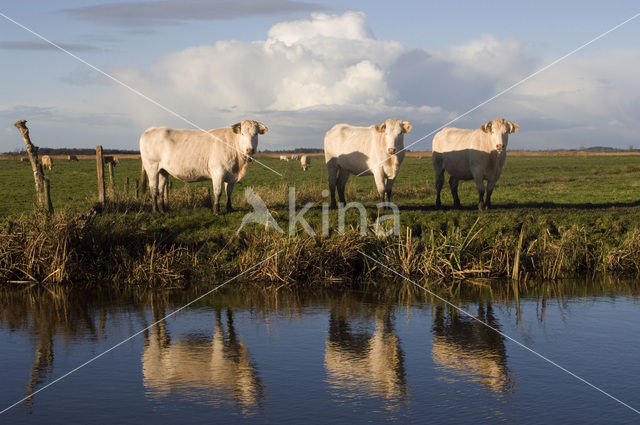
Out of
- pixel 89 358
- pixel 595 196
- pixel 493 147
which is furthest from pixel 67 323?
pixel 595 196

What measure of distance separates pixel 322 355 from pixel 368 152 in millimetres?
11644

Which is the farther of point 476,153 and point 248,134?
point 476,153

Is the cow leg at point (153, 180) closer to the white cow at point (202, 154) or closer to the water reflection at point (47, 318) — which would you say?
the white cow at point (202, 154)

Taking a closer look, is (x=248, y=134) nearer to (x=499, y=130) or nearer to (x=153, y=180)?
(x=153, y=180)

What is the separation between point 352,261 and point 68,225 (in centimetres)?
624

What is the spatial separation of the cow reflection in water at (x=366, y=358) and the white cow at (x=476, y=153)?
28.6 feet

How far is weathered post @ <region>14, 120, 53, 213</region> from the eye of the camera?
19.7 metres

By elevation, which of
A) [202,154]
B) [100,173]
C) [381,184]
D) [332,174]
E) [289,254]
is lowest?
[289,254]

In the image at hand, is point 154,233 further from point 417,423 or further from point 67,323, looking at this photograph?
point 417,423

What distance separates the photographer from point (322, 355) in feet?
36.6

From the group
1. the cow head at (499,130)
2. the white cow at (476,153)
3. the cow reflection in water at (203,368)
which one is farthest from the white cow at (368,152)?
the cow reflection in water at (203,368)

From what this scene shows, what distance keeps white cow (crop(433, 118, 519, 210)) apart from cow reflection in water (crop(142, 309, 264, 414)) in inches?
428

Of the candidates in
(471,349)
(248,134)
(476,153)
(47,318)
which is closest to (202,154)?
(248,134)

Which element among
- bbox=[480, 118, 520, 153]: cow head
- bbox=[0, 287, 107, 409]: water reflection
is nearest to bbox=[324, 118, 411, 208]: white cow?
bbox=[480, 118, 520, 153]: cow head
